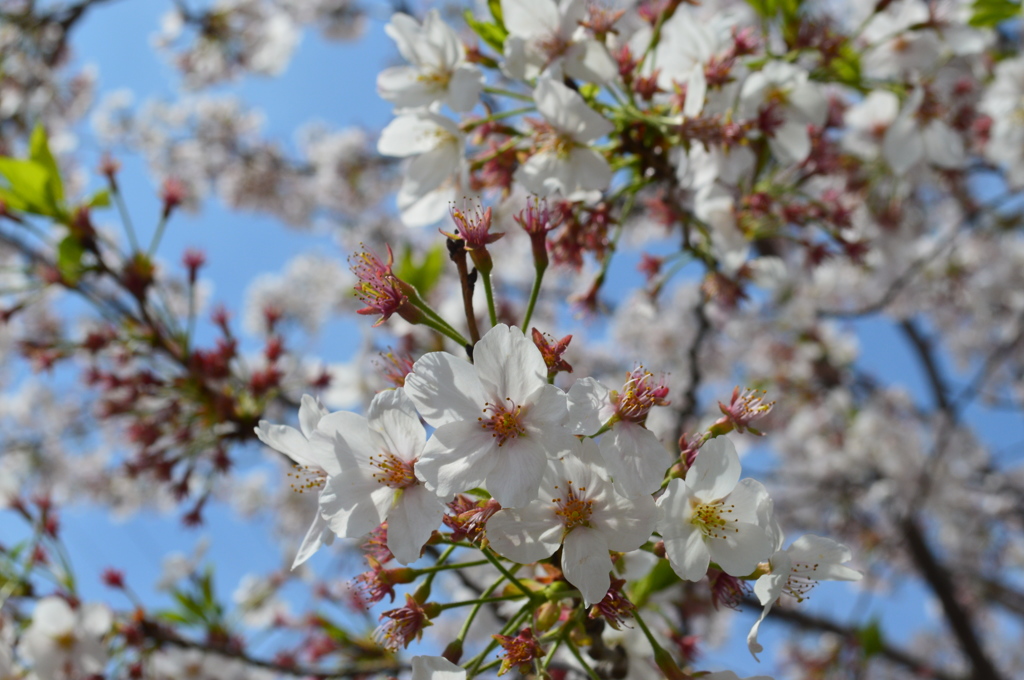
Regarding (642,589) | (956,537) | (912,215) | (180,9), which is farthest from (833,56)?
(956,537)

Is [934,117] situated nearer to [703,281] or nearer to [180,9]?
[703,281]

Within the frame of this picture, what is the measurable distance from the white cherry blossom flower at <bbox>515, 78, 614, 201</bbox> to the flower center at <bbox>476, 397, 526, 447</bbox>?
2.42ft

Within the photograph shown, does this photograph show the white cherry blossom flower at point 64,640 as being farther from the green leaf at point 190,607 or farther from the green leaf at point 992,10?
the green leaf at point 992,10

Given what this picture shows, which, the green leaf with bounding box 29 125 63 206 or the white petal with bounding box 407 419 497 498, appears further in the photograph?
the green leaf with bounding box 29 125 63 206

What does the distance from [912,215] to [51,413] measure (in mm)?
12013

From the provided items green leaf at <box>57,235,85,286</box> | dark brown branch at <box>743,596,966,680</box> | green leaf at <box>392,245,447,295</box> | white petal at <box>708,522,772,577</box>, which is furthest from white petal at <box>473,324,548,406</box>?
dark brown branch at <box>743,596,966,680</box>

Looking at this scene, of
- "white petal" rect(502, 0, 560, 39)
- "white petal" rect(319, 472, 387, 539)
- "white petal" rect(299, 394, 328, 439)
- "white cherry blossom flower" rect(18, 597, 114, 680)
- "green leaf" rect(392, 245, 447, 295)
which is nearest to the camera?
"white petal" rect(319, 472, 387, 539)

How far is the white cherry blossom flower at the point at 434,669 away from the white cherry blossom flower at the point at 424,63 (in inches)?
55.9

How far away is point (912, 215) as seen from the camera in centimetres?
576

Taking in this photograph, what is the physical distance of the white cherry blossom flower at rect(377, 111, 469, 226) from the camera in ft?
6.41

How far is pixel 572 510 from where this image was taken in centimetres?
127

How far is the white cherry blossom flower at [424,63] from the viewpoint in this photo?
6.40ft

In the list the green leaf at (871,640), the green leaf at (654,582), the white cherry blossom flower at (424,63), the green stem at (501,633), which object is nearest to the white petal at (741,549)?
the green stem at (501,633)

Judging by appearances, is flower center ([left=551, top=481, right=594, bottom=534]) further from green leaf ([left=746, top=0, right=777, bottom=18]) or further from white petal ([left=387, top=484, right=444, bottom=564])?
green leaf ([left=746, top=0, right=777, bottom=18])
